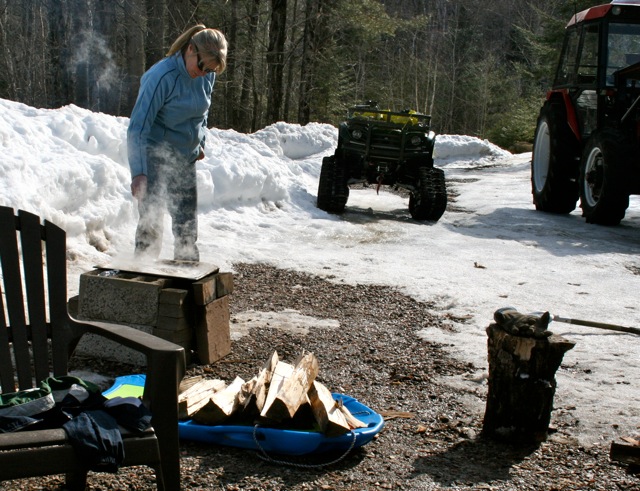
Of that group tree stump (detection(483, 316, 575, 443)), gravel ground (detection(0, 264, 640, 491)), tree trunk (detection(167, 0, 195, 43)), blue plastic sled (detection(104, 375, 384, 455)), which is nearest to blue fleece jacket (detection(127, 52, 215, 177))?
gravel ground (detection(0, 264, 640, 491))

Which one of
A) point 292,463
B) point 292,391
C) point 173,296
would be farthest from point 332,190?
point 292,463

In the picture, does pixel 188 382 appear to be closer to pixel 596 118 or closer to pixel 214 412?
pixel 214 412

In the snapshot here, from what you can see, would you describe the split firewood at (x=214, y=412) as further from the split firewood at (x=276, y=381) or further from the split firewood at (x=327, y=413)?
the split firewood at (x=327, y=413)

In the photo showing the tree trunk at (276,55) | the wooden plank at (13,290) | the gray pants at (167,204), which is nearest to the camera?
the wooden plank at (13,290)

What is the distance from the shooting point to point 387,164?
10.6 metres

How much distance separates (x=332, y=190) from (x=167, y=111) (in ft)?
18.5

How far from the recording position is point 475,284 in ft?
22.6

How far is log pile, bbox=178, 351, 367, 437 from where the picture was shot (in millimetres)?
3307

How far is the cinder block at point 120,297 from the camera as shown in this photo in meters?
4.20

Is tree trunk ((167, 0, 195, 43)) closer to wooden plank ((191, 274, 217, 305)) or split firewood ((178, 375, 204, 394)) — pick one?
wooden plank ((191, 274, 217, 305))

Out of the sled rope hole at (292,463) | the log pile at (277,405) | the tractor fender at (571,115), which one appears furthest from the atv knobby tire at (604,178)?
the sled rope hole at (292,463)

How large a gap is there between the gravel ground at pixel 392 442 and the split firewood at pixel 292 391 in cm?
19

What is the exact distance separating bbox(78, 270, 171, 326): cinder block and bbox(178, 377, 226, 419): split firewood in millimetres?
572

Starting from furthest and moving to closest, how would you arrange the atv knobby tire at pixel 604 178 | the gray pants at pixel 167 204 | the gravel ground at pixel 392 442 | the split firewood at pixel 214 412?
the atv knobby tire at pixel 604 178
the gray pants at pixel 167 204
the split firewood at pixel 214 412
the gravel ground at pixel 392 442
